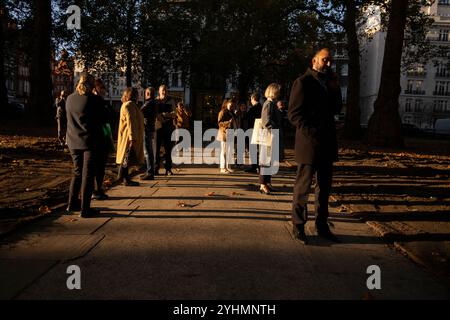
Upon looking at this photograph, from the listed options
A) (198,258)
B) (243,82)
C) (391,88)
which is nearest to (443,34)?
(243,82)

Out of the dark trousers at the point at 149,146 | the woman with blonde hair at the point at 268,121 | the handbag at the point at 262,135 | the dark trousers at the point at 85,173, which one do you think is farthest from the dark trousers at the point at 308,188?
the dark trousers at the point at 149,146

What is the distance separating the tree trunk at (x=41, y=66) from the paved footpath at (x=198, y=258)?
23906mm

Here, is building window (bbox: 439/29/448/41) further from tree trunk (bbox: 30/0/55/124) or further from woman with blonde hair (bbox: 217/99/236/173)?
woman with blonde hair (bbox: 217/99/236/173)

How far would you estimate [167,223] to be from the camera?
Answer: 6.09 metres

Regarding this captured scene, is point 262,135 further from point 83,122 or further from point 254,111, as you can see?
point 254,111

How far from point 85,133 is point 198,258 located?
9.57 feet

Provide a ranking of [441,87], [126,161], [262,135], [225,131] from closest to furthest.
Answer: [262,135] < [126,161] < [225,131] < [441,87]

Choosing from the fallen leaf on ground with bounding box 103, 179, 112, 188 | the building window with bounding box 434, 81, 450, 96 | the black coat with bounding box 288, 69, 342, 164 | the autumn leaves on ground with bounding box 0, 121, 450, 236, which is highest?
the building window with bounding box 434, 81, 450, 96

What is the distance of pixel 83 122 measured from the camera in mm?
6422

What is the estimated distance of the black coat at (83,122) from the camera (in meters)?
6.41

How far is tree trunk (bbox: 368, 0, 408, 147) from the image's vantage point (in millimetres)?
20594

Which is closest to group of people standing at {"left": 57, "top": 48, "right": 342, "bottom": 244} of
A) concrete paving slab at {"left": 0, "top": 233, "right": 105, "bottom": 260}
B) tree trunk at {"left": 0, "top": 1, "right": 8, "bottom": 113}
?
concrete paving slab at {"left": 0, "top": 233, "right": 105, "bottom": 260}

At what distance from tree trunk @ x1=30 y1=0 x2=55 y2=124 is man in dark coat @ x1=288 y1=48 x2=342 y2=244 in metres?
26.4

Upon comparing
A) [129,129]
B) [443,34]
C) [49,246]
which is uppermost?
[443,34]
